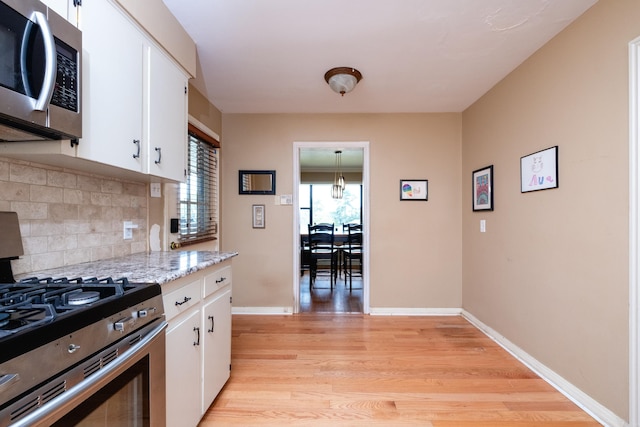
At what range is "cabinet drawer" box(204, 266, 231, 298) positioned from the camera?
5.29 feet

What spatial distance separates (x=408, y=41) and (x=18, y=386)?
2433mm

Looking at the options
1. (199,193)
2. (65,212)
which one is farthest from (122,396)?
(199,193)

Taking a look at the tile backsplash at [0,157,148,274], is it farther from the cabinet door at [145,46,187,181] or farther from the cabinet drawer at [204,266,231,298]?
the cabinet drawer at [204,266,231,298]

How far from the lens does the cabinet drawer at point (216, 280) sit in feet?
5.29

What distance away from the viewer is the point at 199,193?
2805 millimetres

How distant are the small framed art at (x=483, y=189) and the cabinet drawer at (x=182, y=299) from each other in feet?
8.58

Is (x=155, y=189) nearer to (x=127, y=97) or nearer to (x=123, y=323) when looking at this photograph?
(x=127, y=97)

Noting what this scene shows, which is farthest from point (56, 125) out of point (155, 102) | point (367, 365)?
point (367, 365)

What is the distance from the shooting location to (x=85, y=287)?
3.24 feet

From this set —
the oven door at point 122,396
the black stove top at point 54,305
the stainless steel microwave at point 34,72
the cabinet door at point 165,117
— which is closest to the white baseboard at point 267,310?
the cabinet door at point 165,117

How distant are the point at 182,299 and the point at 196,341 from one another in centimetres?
27

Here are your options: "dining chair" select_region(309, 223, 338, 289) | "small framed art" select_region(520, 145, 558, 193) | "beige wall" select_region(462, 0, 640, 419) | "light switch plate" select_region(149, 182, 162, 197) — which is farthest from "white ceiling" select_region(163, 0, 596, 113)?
"dining chair" select_region(309, 223, 338, 289)

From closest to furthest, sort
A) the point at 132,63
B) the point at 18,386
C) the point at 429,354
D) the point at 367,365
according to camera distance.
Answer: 1. the point at 18,386
2. the point at 132,63
3. the point at 367,365
4. the point at 429,354

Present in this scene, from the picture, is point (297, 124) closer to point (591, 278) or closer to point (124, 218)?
point (124, 218)
